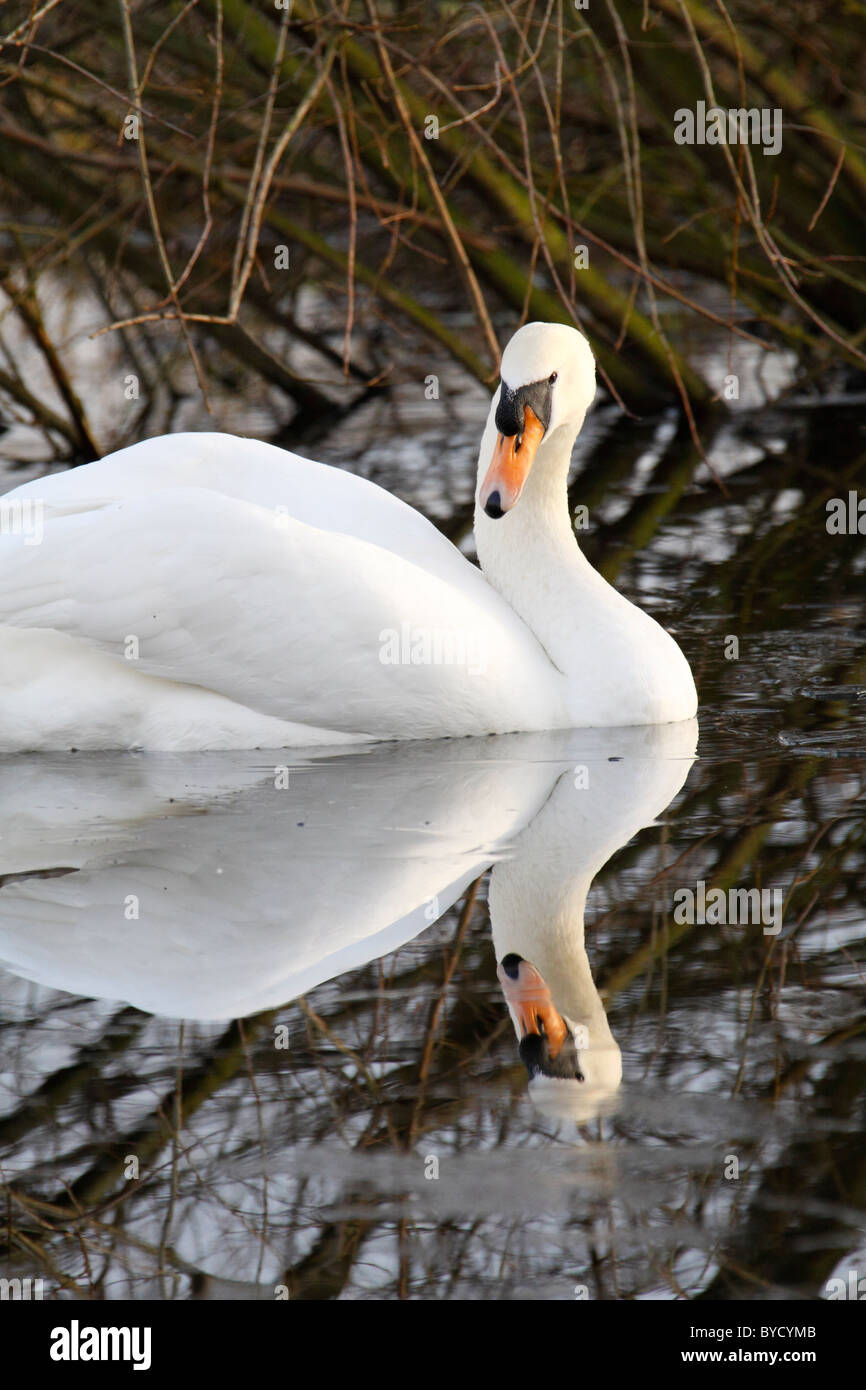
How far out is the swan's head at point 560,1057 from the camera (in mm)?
4090

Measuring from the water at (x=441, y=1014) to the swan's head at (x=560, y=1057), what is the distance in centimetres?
1

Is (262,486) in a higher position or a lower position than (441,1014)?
higher

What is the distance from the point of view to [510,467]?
6828 millimetres

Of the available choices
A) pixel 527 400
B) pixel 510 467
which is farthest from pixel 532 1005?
pixel 527 400

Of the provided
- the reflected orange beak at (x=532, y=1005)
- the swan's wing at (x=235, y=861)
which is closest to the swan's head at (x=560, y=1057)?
the reflected orange beak at (x=532, y=1005)

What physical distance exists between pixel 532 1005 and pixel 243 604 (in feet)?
7.78

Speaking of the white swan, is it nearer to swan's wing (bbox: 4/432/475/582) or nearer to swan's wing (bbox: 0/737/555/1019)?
swan's wing (bbox: 4/432/475/582)

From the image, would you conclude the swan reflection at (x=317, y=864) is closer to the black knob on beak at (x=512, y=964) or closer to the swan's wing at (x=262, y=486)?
the black knob on beak at (x=512, y=964)

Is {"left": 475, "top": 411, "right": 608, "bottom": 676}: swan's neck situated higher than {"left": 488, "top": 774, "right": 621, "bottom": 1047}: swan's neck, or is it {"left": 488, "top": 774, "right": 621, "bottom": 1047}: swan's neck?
{"left": 475, "top": 411, "right": 608, "bottom": 676}: swan's neck

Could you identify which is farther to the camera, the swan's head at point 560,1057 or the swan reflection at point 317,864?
the swan reflection at point 317,864

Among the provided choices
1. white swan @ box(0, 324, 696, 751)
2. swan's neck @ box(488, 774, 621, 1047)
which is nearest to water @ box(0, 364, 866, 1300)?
swan's neck @ box(488, 774, 621, 1047)

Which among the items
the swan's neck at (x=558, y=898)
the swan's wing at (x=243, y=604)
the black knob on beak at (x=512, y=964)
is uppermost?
the swan's wing at (x=243, y=604)

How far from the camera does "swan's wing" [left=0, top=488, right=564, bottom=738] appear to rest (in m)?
6.48

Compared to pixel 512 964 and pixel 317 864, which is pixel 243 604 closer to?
pixel 317 864
